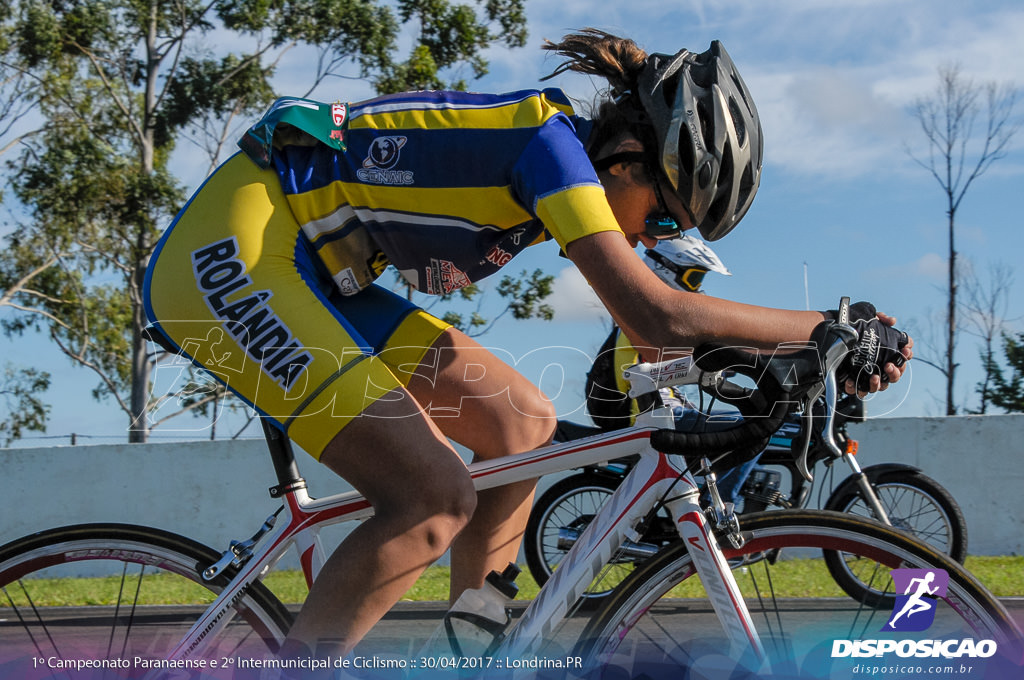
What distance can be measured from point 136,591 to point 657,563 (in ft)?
4.55

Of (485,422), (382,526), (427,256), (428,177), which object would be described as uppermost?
(428,177)

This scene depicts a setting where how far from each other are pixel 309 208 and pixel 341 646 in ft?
3.17

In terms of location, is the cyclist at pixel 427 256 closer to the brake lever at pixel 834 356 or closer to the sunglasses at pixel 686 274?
the brake lever at pixel 834 356

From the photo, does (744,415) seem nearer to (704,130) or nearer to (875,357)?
(875,357)

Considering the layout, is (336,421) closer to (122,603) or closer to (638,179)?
(638,179)

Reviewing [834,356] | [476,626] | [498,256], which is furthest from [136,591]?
[834,356]

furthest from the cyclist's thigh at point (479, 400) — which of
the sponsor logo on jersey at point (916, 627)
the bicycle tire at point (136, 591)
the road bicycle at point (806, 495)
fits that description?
the road bicycle at point (806, 495)

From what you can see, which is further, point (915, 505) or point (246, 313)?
point (915, 505)

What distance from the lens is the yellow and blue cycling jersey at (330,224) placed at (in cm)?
193

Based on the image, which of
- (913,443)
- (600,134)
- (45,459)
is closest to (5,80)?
(45,459)

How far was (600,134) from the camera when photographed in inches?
85.7

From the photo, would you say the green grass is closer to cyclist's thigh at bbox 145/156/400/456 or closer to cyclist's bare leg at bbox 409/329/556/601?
cyclist's bare leg at bbox 409/329/556/601

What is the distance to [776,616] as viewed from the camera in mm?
2088

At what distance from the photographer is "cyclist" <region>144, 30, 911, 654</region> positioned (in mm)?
1858
